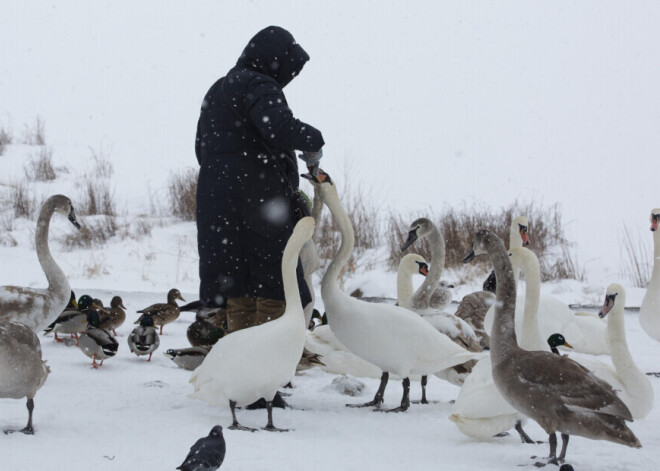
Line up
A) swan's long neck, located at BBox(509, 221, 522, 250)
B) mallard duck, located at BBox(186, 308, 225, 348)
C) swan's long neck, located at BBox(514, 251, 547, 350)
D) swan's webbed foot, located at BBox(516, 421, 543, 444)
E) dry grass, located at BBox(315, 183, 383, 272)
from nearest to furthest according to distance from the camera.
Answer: swan's webbed foot, located at BBox(516, 421, 543, 444)
swan's long neck, located at BBox(514, 251, 547, 350)
mallard duck, located at BBox(186, 308, 225, 348)
swan's long neck, located at BBox(509, 221, 522, 250)
dry grass, located at BBox(315, 183, 383, 272)

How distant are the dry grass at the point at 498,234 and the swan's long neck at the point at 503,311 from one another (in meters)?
7.55

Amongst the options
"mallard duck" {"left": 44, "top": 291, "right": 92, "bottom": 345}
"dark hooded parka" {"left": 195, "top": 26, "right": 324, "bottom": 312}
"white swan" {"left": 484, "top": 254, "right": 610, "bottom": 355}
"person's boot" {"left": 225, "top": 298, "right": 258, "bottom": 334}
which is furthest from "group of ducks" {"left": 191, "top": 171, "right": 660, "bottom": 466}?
"mallard duck" {"left": 44, "top": 291, "right": 92, "bottom": 345}

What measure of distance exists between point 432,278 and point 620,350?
1.88 meters

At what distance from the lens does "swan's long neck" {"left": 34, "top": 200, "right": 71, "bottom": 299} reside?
18.6ft

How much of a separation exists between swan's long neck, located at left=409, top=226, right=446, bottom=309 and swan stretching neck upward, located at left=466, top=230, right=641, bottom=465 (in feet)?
7.87

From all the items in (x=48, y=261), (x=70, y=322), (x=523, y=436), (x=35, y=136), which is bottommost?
(x=523, y=436)

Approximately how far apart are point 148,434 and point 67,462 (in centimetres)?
59

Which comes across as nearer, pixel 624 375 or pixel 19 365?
pixel 19 365

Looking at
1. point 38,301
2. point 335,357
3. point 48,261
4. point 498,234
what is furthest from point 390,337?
point 498,234

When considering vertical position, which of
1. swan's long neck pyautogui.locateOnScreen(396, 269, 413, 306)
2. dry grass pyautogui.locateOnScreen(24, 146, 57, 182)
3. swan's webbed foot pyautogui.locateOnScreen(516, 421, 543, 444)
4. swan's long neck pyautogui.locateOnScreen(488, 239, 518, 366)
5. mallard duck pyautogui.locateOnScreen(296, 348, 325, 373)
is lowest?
swan's webbed foot pyautogui.locateOnScreen(516, 421, 543, 444)

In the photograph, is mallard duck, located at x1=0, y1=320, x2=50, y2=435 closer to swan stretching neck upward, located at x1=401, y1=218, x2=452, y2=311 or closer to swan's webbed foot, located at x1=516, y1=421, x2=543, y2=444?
swan's webbed foot, located at x1=516, y1=421, x2=543, y2=444

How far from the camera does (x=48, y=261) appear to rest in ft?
19.4

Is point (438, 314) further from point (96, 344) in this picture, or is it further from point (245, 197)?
point (96, 344)

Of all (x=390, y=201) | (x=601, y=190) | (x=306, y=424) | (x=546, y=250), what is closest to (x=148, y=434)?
(x=306, y=424)
